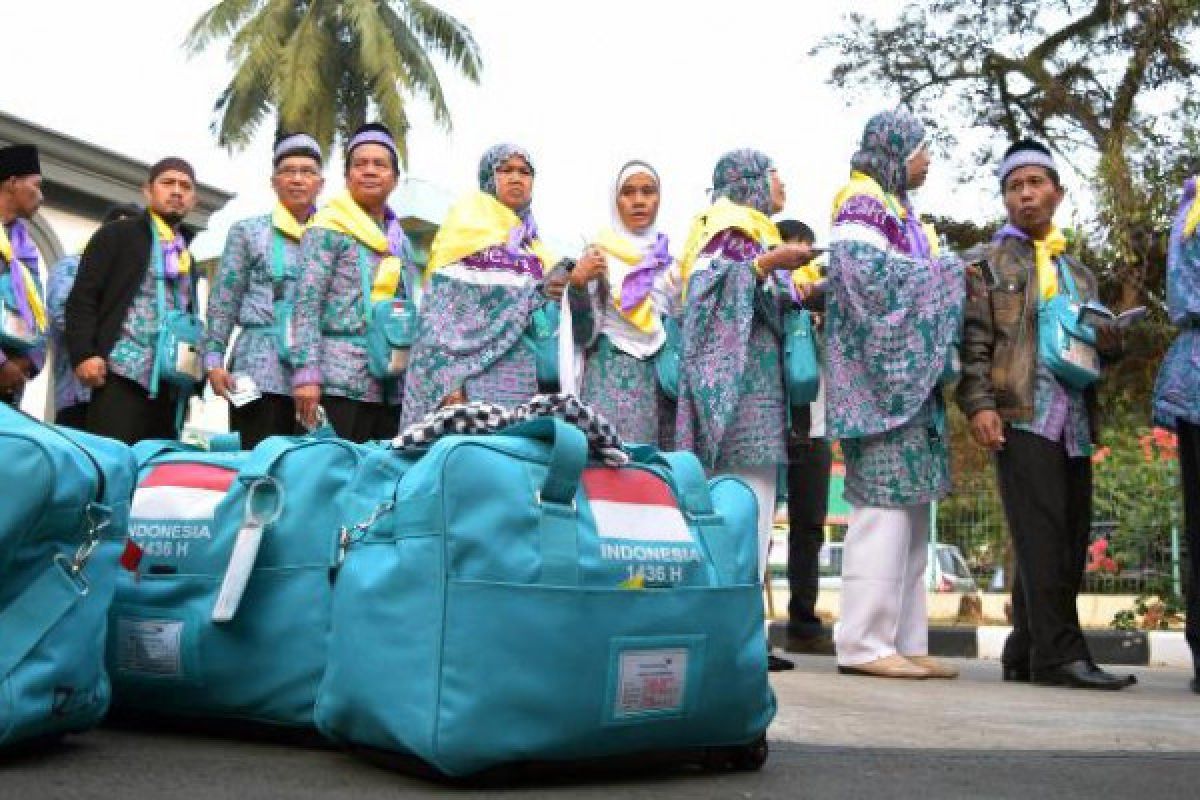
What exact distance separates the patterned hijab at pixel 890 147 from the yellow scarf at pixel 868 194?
25 millimetres

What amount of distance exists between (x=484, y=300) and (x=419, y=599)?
278cm

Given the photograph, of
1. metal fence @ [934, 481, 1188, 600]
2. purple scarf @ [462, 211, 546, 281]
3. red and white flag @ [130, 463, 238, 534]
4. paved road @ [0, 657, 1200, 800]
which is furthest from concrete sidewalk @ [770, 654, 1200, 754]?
metal fence @ [934, 481, 1188, 600]

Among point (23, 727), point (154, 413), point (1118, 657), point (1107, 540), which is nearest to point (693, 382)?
point (154, 413)

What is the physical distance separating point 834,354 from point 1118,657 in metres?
3.80

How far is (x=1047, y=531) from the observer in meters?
4.95

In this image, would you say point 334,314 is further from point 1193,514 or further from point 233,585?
point 1193,514

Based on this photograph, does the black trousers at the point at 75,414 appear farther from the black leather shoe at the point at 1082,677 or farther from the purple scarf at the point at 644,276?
the black leather shoe at the point at 1082,677

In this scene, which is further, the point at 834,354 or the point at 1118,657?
the point at 1118,657

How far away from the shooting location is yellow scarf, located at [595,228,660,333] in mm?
5117

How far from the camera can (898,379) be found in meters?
4.96

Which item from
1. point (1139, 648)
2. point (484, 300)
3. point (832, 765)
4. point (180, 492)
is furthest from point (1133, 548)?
point (180, 492)

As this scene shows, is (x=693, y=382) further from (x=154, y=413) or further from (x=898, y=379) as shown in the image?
(x=154, y=413)

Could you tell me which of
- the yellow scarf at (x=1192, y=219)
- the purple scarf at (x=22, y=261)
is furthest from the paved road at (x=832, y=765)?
the purple scarf at (x=22, y=261)

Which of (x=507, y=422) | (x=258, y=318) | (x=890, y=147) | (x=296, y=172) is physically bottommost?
(x=507, y=422)
